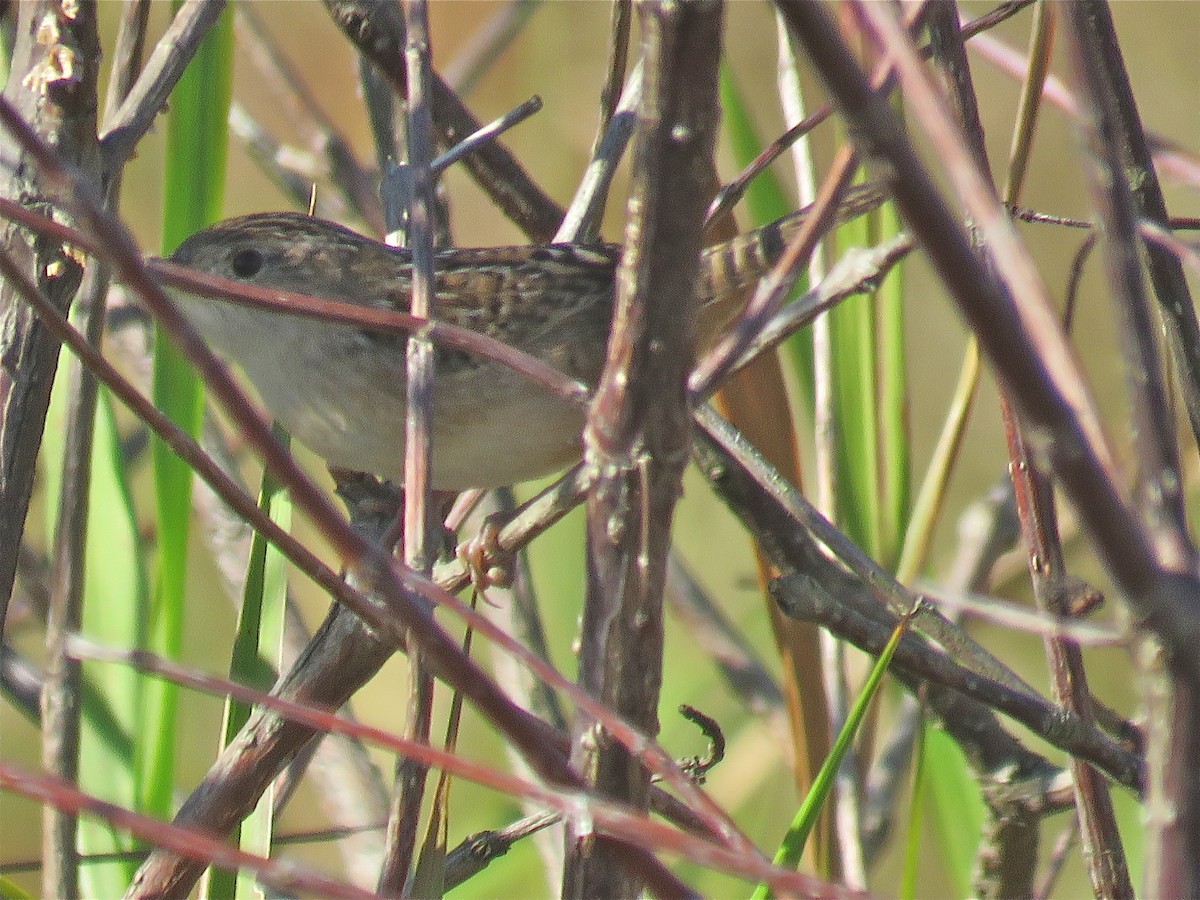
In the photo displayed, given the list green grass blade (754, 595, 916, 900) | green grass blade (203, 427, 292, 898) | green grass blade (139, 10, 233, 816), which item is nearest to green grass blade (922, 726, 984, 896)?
green grass blade (754, 595, 916, 900)

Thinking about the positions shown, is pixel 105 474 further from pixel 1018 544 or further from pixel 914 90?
pixel 1018 544

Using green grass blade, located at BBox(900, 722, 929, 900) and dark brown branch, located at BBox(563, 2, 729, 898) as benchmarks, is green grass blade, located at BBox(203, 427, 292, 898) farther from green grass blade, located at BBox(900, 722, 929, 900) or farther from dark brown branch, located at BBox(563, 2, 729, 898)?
green grass blade, located at BBox(900, 722, 929, 900)

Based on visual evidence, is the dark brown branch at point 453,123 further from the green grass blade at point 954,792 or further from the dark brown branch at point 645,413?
the dark brown branch at point 645,413

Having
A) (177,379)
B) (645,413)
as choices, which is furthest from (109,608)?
(645,413)

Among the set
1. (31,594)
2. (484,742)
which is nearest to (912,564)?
(31,594)

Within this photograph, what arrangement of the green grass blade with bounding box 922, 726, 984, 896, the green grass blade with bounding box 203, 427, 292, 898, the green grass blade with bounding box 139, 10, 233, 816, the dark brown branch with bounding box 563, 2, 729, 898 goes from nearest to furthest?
1. the dark brown branch with bounding box 563, 2, 729, 898
2. the green grass blade with bounding box 203, 427, 292, 898
3. the green grass blade with bounding box 139, 10, 233, 816
4. the green grass blade with bounding box 922, 726, 984, 896

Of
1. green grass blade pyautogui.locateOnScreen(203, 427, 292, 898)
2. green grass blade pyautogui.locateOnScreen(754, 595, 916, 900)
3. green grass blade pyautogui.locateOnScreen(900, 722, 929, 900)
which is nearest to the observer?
green grass blade pyautogui.locateOnScreen(754, 595, 916, 900)

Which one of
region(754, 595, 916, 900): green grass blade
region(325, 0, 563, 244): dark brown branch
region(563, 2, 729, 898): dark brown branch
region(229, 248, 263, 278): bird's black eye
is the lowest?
region(754, 595, 916, 900): green grass blade

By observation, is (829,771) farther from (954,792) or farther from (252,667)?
(954,792)
